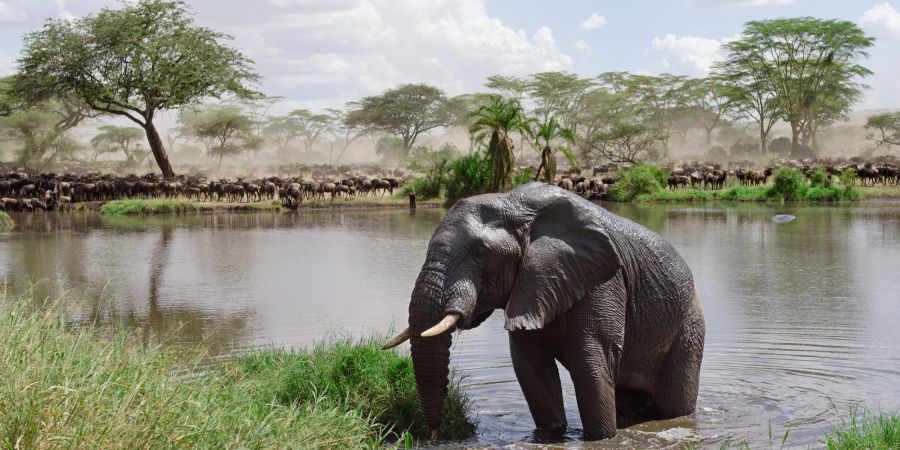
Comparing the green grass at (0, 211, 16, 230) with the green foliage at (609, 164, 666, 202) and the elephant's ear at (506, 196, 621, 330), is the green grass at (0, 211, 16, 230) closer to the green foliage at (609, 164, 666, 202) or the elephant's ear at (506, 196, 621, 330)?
the green foliage at (609, 164, 666, 202)

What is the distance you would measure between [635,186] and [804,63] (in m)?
29.6

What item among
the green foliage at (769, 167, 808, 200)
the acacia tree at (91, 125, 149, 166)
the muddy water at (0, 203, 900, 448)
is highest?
the acacia tree at (91, 125, 149, 166)

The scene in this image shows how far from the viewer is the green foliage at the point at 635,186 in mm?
38125

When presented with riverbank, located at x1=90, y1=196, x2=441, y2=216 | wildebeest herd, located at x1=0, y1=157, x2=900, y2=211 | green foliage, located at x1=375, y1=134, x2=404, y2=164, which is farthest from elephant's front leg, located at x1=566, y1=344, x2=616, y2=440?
green foliage, located at x1=375, y1=134, x2=404, y2=164

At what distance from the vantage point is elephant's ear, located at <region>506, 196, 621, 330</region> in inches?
217

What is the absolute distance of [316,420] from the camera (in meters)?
5.55

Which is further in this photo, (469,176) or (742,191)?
(742,191)

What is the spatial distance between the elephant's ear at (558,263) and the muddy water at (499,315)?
0.92 meters

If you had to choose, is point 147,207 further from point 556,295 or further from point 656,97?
point 656,97

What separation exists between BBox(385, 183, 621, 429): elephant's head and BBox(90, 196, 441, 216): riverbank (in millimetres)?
30583

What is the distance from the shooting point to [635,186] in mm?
38312

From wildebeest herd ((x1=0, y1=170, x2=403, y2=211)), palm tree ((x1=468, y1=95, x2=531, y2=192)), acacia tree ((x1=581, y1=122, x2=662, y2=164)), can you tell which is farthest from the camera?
acacia tree ((x1=581, y1=122, x2=662, y2=164))

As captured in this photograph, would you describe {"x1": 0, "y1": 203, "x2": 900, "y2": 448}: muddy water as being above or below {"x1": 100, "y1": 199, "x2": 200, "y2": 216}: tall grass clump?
below

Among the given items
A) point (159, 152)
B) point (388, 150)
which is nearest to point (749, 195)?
point (159, 152)
